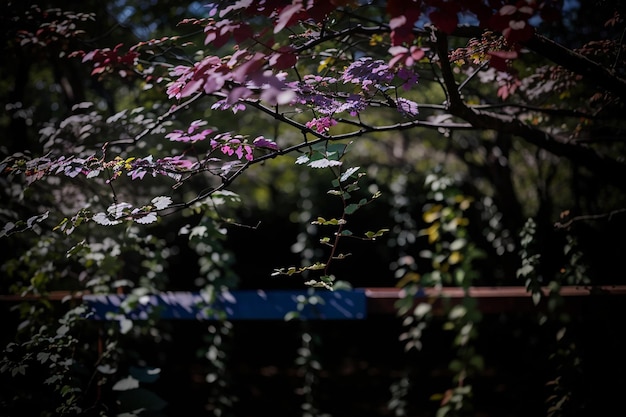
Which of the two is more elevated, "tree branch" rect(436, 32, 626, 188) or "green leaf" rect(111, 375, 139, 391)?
"tree branch" rect(436, 32, 626, 188)

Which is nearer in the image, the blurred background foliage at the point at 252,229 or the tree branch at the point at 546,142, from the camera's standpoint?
the tree branch at the point at 546,142

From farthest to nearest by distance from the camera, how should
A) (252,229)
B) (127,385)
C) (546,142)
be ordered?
(252,229)
(127,385)
(546,142)

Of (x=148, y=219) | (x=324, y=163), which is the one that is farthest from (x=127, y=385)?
(x=324, y=163)

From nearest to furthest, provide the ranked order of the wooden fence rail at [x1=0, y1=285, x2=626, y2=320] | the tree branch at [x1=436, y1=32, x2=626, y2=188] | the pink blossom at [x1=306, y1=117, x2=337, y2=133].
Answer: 1. the pink blossom at [x1=306, y1=117, x2=337, y2=133]
2. the tree branch at [x1=436, y1=32, x2=626, y2=188]
3. the wooden fence rail at [x1=0, y1=285, x2=626, y2=320]

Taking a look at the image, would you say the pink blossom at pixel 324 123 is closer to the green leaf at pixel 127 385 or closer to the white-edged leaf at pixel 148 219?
the white-edged leaf at pixel 148 219

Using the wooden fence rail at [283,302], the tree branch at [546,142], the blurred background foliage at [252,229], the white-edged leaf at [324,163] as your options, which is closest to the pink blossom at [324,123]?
the blurred background foliage at [252,229]

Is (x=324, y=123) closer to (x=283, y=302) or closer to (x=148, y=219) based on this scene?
(x=148, y=219)

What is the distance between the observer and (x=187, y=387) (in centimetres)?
379

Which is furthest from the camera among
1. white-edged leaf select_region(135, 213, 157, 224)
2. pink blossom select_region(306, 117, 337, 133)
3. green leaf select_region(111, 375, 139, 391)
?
green leaf select_region(111, 375, 139, 391)

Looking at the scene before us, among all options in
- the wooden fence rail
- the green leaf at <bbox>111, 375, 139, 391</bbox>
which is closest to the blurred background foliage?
the wooden fence rail

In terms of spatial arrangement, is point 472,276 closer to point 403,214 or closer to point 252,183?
point 403,214

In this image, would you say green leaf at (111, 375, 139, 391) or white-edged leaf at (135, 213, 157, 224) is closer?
white-edged leaf at (135, 213, 157, 224)

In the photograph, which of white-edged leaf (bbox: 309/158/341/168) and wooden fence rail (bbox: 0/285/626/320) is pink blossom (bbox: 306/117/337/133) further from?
wooden fence rail (bbox: 0/285/626/320)

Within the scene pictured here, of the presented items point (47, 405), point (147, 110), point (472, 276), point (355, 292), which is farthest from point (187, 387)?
point (472, 276)
